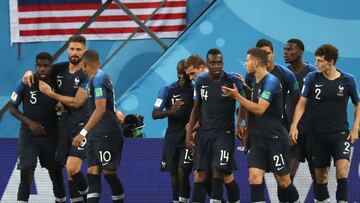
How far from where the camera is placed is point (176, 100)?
14297 mm

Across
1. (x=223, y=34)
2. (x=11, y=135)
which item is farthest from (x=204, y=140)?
(x=11, y=135)

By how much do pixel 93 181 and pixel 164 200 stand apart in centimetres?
246

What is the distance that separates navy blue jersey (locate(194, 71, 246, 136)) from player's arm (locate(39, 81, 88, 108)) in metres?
1.54

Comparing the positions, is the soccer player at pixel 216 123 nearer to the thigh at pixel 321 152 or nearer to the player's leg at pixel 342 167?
the thigh at pixel 321 152

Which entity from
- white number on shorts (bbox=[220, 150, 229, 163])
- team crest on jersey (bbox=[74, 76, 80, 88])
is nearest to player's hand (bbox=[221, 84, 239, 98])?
white number on shorts (bbox=[220, 150, 229, 163])

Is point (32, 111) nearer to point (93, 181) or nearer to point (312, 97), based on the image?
point (93, 181)

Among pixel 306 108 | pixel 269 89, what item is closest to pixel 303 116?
pixel 306 108

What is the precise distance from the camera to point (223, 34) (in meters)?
17.6

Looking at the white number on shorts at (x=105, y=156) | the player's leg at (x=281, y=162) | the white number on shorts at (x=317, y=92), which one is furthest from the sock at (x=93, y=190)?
the white number on shorts at (x=317, y=92)

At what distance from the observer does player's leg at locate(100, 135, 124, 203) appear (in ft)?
43.0

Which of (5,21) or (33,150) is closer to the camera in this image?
(33,150)

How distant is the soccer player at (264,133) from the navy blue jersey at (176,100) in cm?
173

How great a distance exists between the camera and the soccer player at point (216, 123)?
1310 cm

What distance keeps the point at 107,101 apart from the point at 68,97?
2.09 ft
